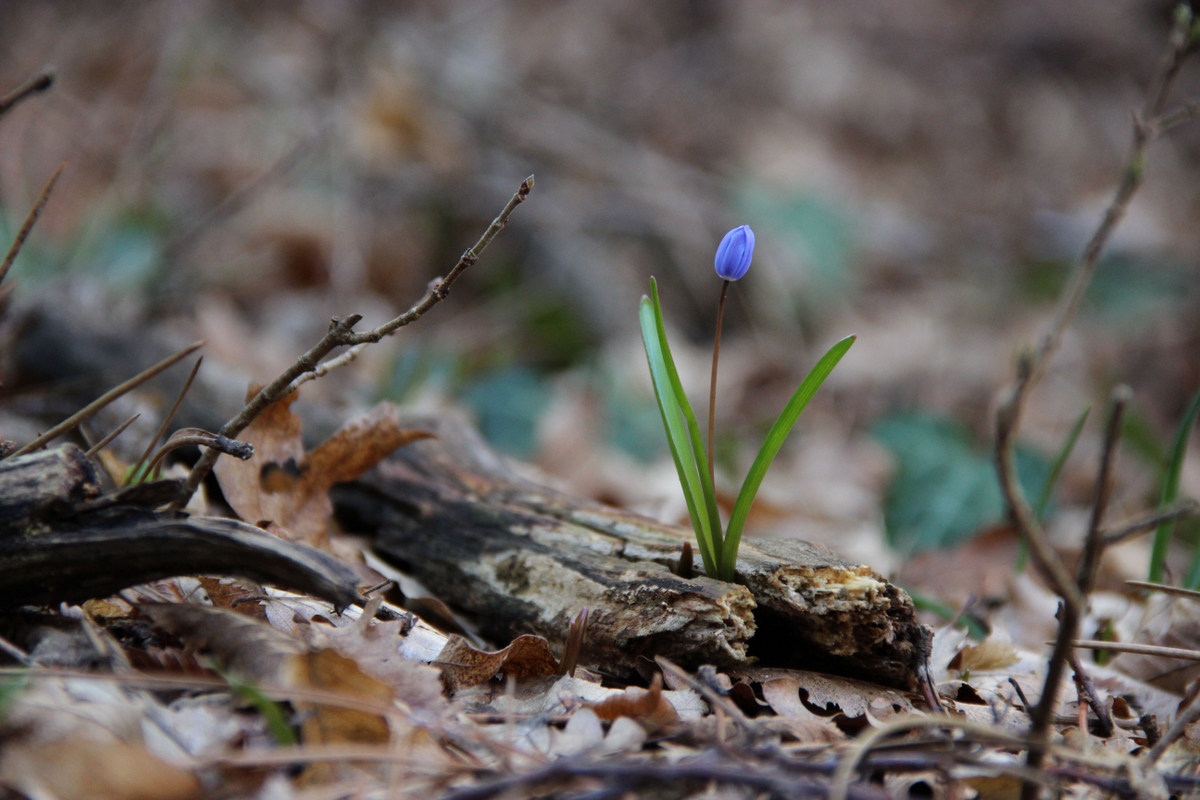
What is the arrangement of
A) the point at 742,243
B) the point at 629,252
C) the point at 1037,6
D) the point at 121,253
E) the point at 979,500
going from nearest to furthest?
the point at 742,243
the point at 979,500
the point at 121,253
the point at 629,252
the point at 1037,6

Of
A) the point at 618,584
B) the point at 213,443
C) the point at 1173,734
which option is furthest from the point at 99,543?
the point at 1173,734

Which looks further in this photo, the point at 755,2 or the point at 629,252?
the point at 755,2

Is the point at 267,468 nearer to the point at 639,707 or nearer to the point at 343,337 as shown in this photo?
the point at 343,337

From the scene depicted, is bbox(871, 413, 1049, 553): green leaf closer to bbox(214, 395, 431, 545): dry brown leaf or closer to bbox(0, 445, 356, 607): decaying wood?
bbox(214, 395, 431, 545): dry brown leaf

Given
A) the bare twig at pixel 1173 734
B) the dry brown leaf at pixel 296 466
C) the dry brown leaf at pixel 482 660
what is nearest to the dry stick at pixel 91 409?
the dry brown leaf at pixel 296 466

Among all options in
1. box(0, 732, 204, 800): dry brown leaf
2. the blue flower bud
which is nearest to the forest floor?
box(0, 732, 204, 800): dry brown leaf

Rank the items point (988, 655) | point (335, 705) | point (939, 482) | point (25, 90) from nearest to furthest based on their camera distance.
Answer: point (335, 705), point (25, 90), point (988, 655), point (939, 482)

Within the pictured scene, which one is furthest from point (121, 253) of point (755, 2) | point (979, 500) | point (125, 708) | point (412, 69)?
point (755, 2)

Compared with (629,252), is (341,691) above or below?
below

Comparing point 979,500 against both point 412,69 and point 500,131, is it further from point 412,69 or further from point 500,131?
point 412,69
